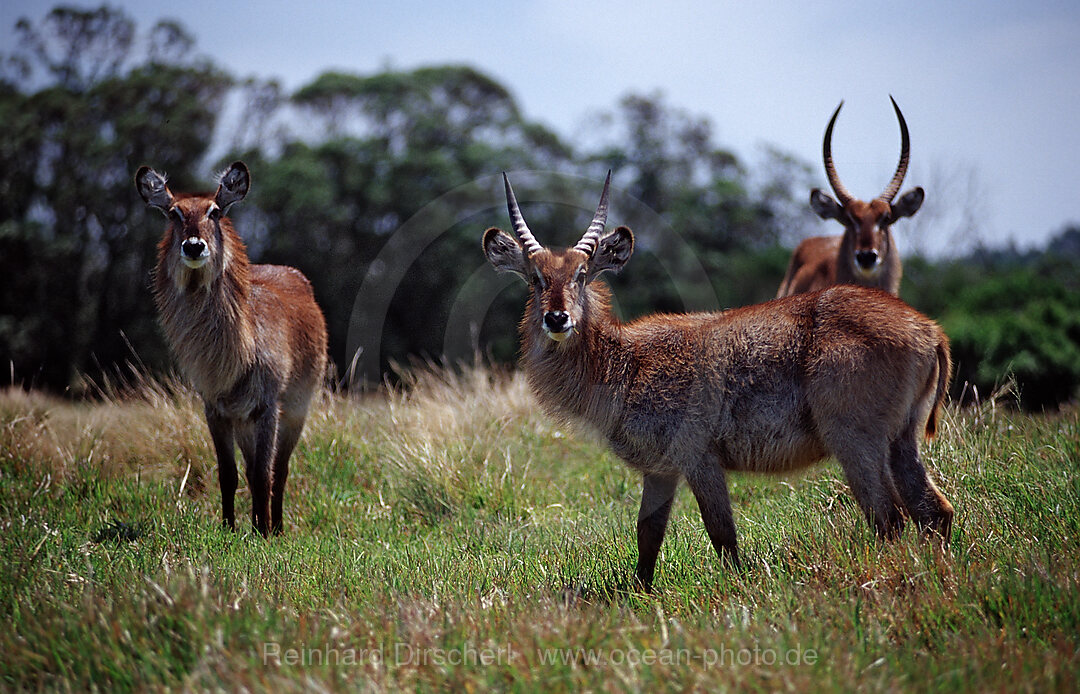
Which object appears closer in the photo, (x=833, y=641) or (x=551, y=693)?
(x=551, y=693)

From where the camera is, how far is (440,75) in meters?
23.9

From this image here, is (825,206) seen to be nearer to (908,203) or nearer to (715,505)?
(908,203)

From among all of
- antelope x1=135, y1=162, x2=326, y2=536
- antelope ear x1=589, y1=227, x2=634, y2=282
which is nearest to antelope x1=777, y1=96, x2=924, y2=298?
antelope ear x1=589, y1=227, x2=634, y2=282

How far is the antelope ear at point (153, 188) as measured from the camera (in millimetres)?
5864

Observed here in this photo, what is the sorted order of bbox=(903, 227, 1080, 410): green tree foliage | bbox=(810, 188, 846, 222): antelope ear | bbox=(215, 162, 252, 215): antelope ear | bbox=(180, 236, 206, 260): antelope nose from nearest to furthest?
bbox=(180, 236, 206, 260): antelope nose, bbox=(215, 162, 252, 215): antelope ear, bbox=(810, 188, 846, 222): antelope ear, bbox=(903, 227, 1080, 410): green tree foliage

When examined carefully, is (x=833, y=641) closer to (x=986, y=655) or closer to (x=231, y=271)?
(x=986, y=655)

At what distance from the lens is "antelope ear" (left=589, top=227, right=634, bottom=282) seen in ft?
16.7

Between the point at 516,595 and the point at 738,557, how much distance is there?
1181 millimetres

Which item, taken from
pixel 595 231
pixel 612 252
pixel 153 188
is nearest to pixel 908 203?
pixel 612 252

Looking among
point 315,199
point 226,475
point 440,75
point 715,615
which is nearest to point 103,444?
point 226,475

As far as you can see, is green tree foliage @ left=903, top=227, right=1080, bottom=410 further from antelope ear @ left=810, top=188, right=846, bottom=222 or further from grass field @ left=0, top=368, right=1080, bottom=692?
grass field @ left=0, top=368, right=1080, bottom=692

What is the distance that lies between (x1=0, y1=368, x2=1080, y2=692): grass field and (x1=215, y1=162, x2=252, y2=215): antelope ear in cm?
199

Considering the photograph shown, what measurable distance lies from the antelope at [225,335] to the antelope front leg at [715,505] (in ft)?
10.1

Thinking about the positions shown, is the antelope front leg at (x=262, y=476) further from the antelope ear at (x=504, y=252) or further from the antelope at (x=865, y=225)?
the antelope at (x=865, y=225)
